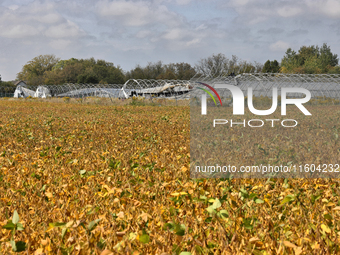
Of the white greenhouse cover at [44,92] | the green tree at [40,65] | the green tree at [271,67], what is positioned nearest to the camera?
the white greenhouse cover at [44,92]

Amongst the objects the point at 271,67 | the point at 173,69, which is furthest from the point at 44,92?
the point at 271,67

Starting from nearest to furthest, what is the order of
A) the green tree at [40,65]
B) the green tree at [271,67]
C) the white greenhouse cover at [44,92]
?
the white greenhouse cover at [44,92] → the green tree at [271,67] → the green tree at [40,65]

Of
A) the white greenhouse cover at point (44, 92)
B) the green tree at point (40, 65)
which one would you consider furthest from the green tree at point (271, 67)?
the green tree at point (40, 65)

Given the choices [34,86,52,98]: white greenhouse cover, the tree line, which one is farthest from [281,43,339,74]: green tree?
[34,86,52,98]: white greenhouse cover

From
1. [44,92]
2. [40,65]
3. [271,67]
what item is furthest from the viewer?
[40,65]

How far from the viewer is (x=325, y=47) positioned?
229 ft

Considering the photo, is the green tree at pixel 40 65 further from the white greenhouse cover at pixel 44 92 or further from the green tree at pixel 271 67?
the green tree at pixel 271 67

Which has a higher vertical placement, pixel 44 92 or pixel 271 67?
pixel 271 67

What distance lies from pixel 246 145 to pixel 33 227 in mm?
4023

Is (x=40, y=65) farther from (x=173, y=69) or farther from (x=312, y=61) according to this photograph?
(x=312, y=61)

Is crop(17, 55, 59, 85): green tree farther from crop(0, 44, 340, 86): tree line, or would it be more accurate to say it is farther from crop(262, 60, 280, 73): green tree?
crop(262, 60, 280, 73): green tree

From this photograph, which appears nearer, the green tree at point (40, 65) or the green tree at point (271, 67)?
Answer: the green tree at point (271, 67)

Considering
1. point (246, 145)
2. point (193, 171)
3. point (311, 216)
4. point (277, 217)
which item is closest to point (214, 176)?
point (193, 171)

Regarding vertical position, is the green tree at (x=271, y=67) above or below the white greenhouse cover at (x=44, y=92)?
above
